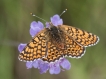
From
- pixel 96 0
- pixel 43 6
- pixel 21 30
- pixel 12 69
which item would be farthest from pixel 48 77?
pixel 96 0

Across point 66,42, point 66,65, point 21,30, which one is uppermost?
point 21,30

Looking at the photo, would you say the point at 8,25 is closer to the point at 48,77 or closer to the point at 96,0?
the point at 48,77

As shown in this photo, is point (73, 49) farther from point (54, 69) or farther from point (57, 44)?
point (54, 69)

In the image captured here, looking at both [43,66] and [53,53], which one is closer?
[53,53]

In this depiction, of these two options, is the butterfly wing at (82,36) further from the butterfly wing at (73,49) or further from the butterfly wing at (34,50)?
the butterfly wing at (34,50)

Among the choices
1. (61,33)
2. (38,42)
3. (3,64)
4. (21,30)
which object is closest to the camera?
(38,42)

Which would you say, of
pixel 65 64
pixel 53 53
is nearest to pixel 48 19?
pixel 65 64

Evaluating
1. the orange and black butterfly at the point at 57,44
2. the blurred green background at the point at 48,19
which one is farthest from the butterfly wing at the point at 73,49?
the blurred green background at the point at 48,19

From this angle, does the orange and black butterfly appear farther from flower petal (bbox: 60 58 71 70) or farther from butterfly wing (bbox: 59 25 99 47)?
flower petal (bbox: 60 58 71 70)
